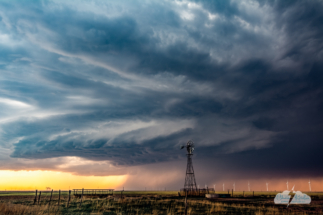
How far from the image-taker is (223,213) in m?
29.5

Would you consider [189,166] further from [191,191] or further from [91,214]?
[91,214]

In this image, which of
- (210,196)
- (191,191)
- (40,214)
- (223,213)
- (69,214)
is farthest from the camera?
(191,191)

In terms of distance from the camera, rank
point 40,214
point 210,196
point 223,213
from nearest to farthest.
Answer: point 40,214, point 223,213, point 210,196

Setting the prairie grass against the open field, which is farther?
the open field

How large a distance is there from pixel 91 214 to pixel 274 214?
20464 mm

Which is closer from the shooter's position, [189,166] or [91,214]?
[91,214]

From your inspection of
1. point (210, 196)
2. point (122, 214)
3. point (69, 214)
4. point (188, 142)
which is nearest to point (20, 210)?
point (69, 214)

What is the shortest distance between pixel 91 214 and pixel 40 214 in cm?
556

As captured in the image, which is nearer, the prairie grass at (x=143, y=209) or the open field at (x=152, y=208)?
the prairie grass at (x=143, y=209)

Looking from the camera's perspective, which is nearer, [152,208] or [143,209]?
[143,209]

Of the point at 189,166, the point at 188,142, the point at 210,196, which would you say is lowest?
the point at 210,196

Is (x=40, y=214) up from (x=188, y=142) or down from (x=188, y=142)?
down

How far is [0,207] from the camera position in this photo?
24609 millimetres

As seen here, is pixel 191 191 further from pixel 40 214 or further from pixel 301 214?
pixel 40 214
